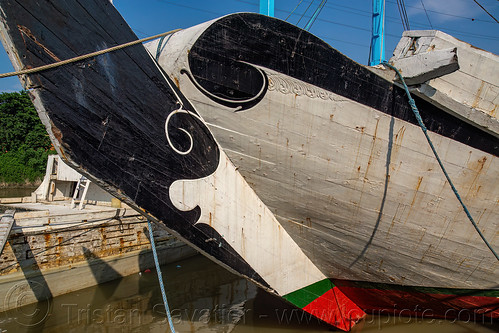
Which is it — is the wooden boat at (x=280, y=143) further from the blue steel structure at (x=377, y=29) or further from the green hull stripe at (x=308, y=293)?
the blue steel structure at (x=377, y=29)

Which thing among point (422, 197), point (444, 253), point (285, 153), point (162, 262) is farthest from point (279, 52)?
point (162, 262)

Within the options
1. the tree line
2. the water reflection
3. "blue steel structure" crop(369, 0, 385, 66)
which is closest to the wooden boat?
the water reflection

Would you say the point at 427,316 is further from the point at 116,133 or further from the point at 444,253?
the point at 116,133

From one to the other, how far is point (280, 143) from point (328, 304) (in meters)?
2.24

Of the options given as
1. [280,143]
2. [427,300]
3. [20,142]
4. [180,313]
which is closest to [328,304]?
[427,300]

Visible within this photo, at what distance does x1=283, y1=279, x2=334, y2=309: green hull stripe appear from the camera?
3.61 m

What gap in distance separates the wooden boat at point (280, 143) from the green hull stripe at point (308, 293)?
0.8 inches

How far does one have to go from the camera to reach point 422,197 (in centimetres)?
311

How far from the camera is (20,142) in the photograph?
2530 cm

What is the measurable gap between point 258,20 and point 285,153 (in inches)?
44.8

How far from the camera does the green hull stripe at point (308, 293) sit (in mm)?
3613

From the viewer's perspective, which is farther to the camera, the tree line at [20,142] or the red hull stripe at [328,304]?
the tree line at [20,142]

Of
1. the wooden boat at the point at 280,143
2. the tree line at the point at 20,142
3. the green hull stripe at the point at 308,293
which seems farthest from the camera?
the tree line at the point at 20,142

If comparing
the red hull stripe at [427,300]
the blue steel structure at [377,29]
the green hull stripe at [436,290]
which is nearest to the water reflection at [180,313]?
the red hull stripe at [427,300]
